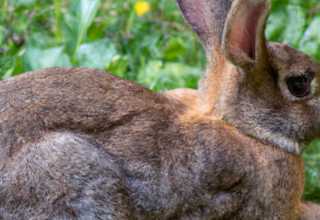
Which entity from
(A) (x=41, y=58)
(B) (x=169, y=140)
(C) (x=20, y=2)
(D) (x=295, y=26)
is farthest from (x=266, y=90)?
(C) (x=20, y=2)

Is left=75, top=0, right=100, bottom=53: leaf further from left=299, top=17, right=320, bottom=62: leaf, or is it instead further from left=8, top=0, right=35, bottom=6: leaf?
left=299, top=17, right=320, bottom=62: leaf

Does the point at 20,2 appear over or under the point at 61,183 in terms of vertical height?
under

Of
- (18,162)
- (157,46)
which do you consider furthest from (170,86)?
(18,162)

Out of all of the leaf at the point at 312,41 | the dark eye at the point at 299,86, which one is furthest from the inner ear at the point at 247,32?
the leaf at the point at 312,41

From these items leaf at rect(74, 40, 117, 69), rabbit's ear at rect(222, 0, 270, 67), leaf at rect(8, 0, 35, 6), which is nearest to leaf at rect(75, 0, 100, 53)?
leaf at rect(74, 40, 117, 69)

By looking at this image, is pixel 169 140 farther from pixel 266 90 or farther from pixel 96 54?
pixel 96 54
